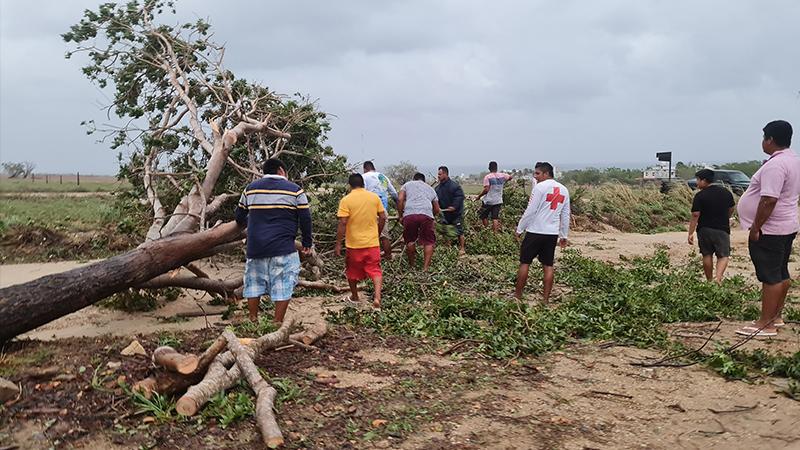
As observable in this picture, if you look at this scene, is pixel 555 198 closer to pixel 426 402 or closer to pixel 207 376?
pixel 426 402

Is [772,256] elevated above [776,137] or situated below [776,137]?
below

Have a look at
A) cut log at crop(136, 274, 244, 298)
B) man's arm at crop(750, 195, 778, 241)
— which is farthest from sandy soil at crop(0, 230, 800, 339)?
man's arm at crop(750, 195, 778, 241)

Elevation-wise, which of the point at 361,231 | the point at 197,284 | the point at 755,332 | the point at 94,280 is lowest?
the point at 755,332

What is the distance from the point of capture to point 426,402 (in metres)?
3.95

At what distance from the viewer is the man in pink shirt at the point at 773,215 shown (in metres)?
5.00

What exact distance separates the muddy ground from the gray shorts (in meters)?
2.66

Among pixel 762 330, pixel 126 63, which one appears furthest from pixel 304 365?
pixel 126 63

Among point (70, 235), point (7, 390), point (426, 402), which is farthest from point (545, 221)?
point (70, 235)

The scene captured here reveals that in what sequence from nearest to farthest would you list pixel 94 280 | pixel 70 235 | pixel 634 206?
pixel 94 280 < pixel 70 235 < pixel 634 206

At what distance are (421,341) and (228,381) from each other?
206cm

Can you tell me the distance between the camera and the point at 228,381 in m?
3.83

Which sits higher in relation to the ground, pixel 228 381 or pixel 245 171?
pixel 245 171

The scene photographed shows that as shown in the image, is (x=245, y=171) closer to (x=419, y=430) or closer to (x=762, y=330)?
(x=419, y=430)

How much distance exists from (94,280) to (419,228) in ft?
16.5
